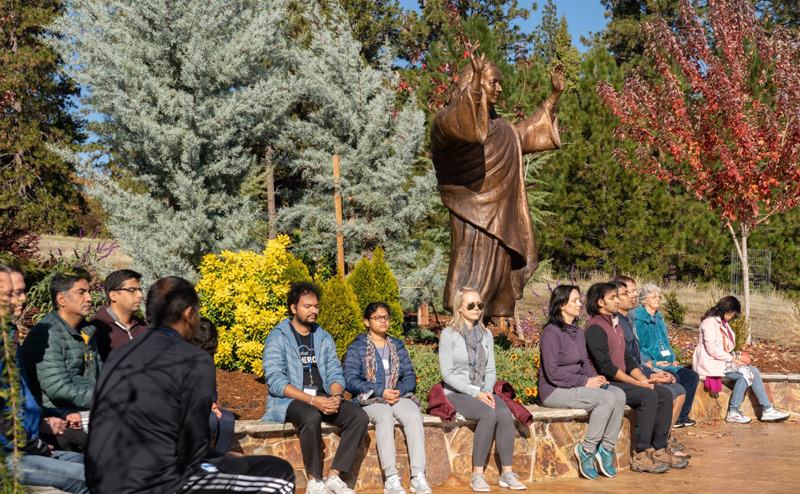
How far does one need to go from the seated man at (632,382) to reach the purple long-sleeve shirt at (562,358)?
228 mm

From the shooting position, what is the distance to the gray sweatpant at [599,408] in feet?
18.6

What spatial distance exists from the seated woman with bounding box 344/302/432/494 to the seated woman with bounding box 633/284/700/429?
9.42 ft

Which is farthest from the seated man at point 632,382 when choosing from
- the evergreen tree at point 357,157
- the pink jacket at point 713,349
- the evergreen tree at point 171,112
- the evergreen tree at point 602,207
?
the evergreen tree at point 602,207

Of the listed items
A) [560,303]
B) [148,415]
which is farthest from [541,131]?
[148,415]

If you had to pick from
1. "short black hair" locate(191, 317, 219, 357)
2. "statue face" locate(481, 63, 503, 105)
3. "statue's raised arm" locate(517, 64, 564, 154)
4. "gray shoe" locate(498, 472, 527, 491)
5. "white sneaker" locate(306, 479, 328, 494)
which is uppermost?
"statue face" locate(481, 63, 503, 105)

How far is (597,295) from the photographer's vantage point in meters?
6.27

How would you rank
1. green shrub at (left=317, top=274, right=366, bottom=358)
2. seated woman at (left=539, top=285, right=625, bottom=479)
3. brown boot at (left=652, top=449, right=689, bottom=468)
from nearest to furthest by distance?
seated woman at (left=539, top=285, right=625, bottom=479) < brown boot at (left=652, top=449, right=689, bottom=468) < green shrub at (left=317, top=274, right=366, bottom=358)

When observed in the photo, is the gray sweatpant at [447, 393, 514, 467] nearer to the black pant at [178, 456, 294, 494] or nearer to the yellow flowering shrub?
the black pant at [178, 456, 294, 494]

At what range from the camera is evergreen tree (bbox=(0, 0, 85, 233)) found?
16.4 m

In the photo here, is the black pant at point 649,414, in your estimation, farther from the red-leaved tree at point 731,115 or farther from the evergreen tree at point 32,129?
the evergreen tree at point 32,129

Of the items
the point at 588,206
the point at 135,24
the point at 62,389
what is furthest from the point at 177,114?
the point at 588,206

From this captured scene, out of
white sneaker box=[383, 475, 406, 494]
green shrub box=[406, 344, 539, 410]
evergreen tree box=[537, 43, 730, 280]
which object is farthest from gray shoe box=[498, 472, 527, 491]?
evergreen tree box=[537, 43, 730, 280]

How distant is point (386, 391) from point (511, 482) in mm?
1111

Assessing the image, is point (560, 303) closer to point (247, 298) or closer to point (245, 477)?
point (245, 477)
